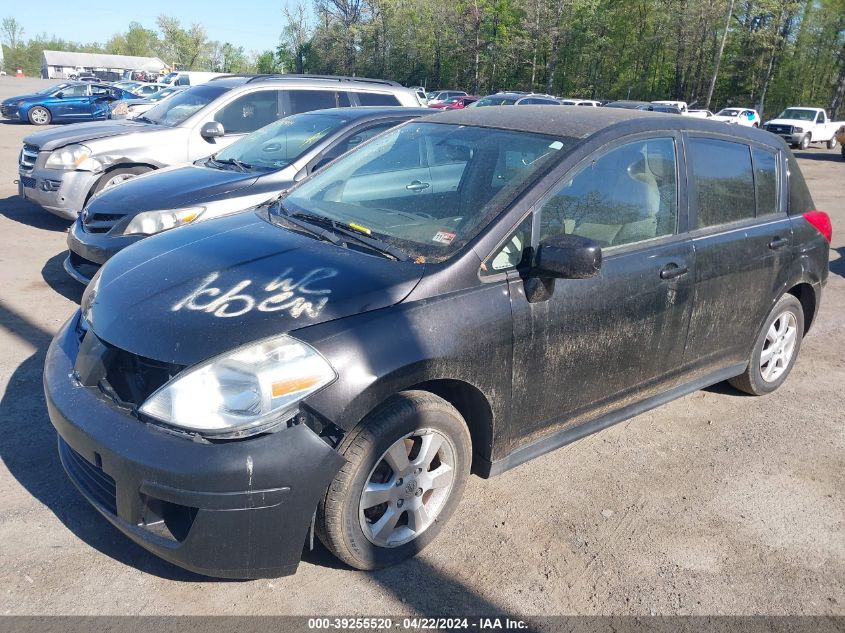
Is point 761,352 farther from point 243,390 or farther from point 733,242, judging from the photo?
point 243,390

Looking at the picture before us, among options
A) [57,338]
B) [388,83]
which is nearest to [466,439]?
[57,338]

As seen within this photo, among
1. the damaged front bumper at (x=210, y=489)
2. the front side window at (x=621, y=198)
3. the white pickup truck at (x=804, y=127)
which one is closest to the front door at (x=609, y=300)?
the front side window at (x=621, y=198)

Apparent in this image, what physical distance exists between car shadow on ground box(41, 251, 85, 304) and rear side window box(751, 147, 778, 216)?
521cm

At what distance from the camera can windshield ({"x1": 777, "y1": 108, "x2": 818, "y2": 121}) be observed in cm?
3015

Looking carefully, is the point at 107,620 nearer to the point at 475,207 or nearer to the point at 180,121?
the point at 475,207

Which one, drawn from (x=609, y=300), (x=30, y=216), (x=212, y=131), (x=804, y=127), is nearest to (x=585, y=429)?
(x=609, y=300)

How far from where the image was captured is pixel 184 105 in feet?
27.3

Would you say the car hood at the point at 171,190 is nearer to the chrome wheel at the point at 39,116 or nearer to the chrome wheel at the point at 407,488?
the chrome wheel at the point at 407,488

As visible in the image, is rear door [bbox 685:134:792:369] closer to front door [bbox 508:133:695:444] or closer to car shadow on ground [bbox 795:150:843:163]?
front door [bbox 508:133:695:444]

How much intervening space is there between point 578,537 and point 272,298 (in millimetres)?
1759

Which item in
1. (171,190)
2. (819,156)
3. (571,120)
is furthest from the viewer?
(819,156)

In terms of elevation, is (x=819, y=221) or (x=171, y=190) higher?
(x=819, y=221)

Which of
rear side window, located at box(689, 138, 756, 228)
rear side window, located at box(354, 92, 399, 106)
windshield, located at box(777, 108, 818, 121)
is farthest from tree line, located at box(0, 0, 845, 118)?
rear side window, located at box(689, 138, 756, 228)

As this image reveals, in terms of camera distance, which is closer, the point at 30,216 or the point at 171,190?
the point at 171,190
